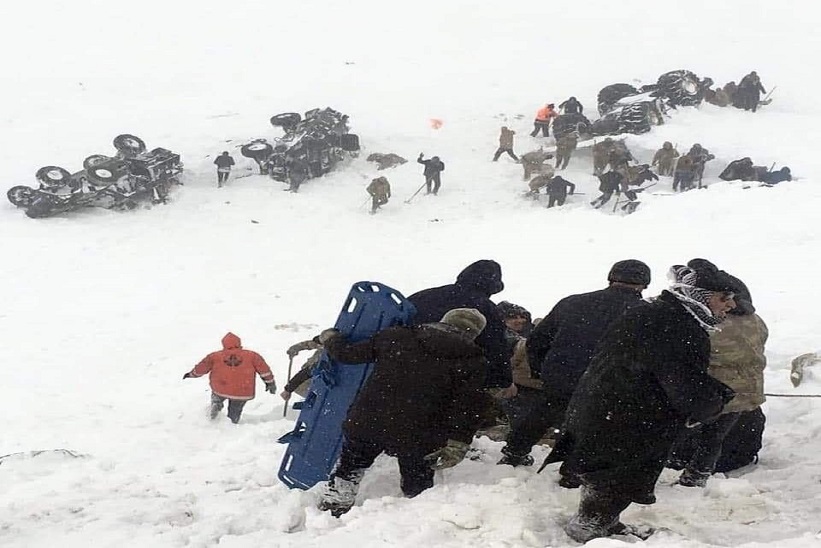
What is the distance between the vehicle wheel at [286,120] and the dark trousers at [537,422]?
18334 millimetres

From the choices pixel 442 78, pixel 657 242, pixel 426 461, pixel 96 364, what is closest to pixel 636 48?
pixel 442 78

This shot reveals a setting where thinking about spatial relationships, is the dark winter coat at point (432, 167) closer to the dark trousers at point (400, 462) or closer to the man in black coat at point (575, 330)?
the man in black coat at point (575, 330)

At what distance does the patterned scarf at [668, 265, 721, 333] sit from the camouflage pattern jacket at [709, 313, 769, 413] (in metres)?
0.96

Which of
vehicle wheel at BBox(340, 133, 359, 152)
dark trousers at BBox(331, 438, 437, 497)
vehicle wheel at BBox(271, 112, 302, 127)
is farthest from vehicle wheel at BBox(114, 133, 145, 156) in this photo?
dark trousers at BBox(331, 438, 437, 497)

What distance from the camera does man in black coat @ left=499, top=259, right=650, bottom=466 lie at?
409cm

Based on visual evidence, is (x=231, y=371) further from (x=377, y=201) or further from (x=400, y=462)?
(x=377, y=201)

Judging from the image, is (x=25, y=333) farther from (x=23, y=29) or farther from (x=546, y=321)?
(x=23, y=29)

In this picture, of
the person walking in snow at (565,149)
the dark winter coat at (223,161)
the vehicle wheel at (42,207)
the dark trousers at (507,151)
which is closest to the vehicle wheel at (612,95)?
the person walking in snow at (565,149)

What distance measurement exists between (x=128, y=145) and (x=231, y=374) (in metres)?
13.4

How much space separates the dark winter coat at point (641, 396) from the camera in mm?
3061

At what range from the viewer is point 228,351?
7102 mm

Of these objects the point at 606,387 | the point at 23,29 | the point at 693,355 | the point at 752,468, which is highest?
the point at 23,29

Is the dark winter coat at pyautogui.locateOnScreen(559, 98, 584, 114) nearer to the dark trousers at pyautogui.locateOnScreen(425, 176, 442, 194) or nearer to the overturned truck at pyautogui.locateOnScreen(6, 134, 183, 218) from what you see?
the dark trousers at pyautogui.locateOnScreen(425, 176, 442, 194)

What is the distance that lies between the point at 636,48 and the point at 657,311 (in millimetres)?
32312
